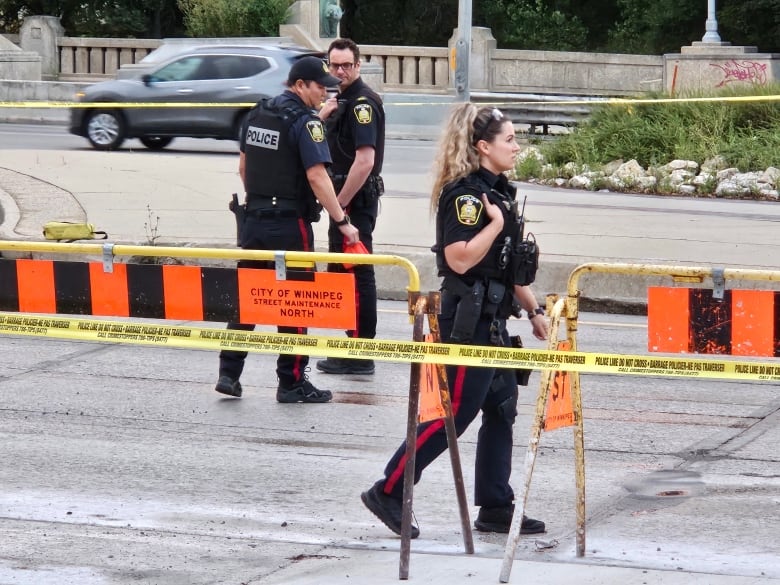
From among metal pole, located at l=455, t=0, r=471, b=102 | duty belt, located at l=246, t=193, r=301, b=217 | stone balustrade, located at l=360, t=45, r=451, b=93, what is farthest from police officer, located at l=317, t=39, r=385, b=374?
stone balustrade, located at l=360, t=45, r=451, b=93

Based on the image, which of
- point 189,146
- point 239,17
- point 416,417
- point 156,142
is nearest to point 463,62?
point 189,146

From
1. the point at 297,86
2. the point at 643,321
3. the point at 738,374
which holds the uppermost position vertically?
→ the point at 297,86

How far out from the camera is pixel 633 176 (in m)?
17.4

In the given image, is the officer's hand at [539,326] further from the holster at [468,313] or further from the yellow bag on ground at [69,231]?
the yellow bag on ground at [69,231]

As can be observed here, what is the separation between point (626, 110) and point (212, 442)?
1278 cm

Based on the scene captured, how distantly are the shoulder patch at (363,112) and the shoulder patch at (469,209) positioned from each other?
2972 millimetres

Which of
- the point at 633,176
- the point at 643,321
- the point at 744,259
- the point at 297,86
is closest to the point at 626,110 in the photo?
the point at 633,176

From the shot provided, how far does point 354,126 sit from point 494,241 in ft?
10.0

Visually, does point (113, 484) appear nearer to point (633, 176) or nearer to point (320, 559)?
point (320, 559)

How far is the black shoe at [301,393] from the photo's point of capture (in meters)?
7.88

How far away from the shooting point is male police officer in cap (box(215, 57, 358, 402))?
750cm

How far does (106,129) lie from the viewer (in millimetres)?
22594

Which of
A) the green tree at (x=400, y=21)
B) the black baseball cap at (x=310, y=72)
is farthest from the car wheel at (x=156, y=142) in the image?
the green tree at (x=400, y=21)

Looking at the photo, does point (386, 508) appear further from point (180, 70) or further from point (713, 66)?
point (713, 66)
